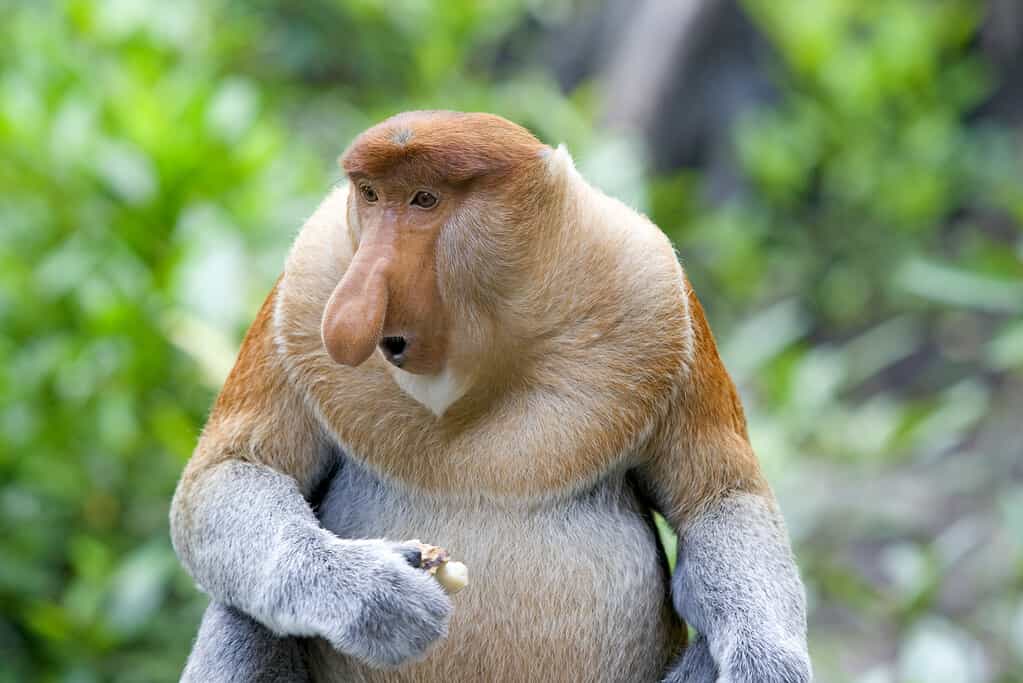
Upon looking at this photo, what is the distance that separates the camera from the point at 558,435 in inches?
77.4

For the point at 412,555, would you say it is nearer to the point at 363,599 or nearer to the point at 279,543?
the point at 363,599

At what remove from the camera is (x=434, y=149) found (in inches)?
70.0

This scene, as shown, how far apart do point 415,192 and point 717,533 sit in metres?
0.69

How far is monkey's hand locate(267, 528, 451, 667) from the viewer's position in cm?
182

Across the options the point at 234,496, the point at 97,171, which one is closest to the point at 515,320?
the point at 234,496

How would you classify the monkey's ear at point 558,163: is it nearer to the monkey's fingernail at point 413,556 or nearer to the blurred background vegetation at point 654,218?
the monkey's fingernail at point 413,556

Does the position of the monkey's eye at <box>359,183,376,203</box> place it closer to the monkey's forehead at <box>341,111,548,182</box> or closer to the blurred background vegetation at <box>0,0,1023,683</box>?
the monkey's forehead at <box>341,111,548,182</box>

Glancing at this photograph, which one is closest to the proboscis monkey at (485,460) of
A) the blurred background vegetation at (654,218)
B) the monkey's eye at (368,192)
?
the monkey's eye at (368,192)

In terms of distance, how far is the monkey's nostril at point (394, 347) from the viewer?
5.84ft

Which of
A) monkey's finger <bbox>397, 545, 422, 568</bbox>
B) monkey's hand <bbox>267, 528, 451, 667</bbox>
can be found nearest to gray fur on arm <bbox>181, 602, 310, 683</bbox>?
monkey's hand <bbox>267, 528, 451, 667</bbox>

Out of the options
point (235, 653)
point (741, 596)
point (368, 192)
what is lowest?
point (235, 653)

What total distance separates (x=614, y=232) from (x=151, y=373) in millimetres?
2824

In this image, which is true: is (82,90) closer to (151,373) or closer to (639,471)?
(151,373)

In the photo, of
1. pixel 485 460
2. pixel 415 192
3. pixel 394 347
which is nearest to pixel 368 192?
pixel 415 192
